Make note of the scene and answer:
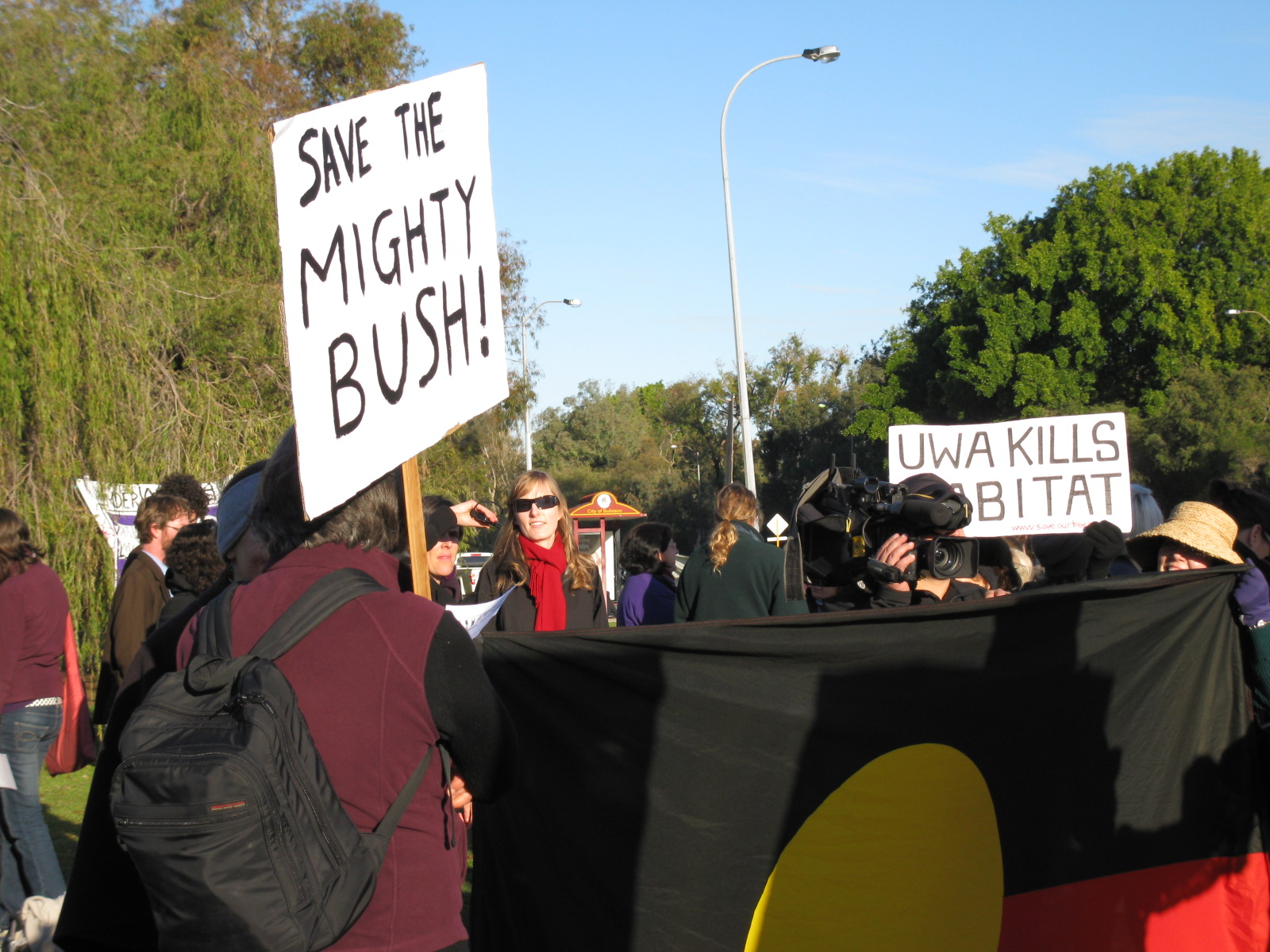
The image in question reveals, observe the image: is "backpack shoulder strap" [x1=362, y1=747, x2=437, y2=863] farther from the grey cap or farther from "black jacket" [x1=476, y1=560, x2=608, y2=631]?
"black jacket" [x1=476, y1=560, x2=608, y2=631]

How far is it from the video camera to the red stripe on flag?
97 centimetres

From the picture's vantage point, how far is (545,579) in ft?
15.9

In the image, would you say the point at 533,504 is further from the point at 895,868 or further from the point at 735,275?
the point at 735,275

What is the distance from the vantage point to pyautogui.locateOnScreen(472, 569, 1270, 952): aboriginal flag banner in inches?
116

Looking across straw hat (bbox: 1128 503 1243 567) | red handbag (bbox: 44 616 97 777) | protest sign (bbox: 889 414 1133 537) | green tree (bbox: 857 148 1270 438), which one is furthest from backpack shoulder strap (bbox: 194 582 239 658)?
green tree (bbox: 857 148 1270 438)

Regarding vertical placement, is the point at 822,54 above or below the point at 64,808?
above

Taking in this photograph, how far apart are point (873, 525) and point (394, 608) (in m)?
2.19

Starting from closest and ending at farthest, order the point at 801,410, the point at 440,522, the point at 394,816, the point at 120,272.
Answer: the point at 394,816
the point at 440,522
the point at 120,272
the point at 801,410

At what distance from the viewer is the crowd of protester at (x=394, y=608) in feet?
5.93

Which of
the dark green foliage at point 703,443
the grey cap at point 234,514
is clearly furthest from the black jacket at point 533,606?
the dark green foliage at point 703,443

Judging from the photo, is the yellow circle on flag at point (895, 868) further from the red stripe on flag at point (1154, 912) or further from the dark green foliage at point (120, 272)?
the dark green foliage at point (120, 272)

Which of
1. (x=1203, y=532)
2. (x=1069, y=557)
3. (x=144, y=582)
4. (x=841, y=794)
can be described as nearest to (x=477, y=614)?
(x=841, y=794)

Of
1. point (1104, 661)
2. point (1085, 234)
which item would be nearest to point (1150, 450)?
point (1085, 234)

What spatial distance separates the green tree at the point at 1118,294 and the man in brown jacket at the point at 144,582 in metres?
38.2
